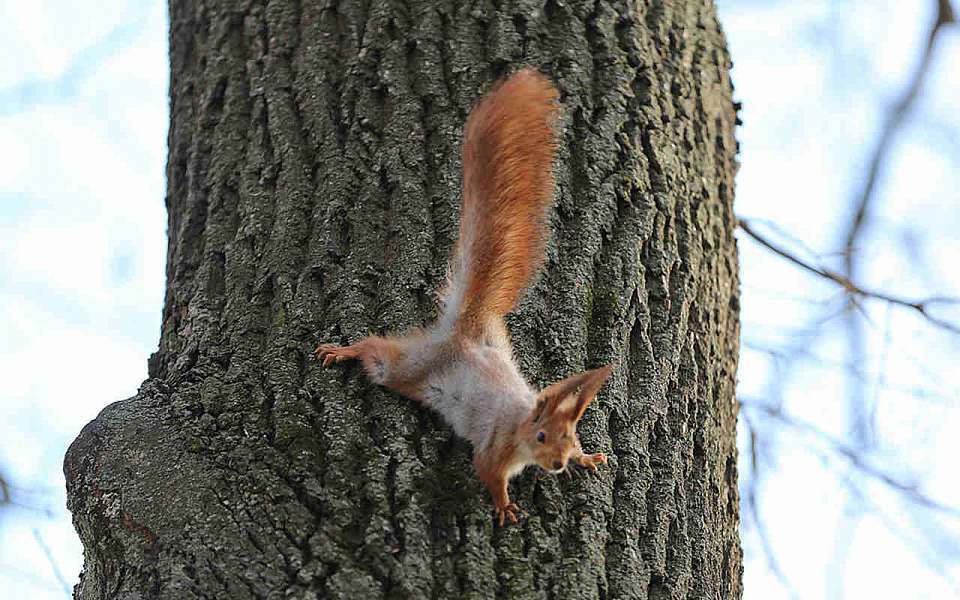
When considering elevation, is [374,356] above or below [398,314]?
below

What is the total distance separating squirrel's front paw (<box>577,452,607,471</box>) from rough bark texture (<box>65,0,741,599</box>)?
0.03 metres

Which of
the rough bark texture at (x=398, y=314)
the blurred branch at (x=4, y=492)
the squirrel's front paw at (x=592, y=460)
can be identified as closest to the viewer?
the rough bark texture at (x=398, y=314)

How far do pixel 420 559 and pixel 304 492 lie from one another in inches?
8.1

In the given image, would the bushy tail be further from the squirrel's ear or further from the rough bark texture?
the squirrel's ear

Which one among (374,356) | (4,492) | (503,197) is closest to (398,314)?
(374,356)

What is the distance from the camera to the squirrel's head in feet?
4.89

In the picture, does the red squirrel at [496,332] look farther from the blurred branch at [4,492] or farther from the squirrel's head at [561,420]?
the blurred branch at [4,492]

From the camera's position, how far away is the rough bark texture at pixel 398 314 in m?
1.43

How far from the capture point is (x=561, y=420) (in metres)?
1.52

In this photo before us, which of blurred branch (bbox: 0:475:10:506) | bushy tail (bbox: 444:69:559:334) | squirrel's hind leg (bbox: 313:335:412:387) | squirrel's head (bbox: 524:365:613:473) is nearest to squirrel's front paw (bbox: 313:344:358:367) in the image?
squirrel's hind leg (bbox: 313:335:412:387)

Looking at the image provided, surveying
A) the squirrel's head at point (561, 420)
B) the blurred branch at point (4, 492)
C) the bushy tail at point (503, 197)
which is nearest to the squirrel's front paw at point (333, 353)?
the bushy tail at point (503, 197)

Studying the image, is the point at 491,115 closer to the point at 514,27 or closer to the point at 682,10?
the point at 514,27

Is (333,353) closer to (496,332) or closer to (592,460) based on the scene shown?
(496,332)

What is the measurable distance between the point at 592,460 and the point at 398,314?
0.41m
